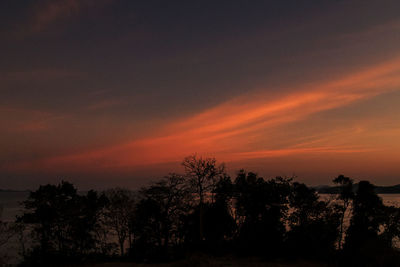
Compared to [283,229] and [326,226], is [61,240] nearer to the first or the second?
[283,229]

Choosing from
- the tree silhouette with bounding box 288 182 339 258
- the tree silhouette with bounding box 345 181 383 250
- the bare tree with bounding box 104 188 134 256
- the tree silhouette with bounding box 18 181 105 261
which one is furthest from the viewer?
the bare tree with bounding box 104 188 134 256

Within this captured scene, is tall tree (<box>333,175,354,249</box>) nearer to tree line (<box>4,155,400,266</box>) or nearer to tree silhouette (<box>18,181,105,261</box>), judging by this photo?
tree line (<box>4,155,400,266</box>)

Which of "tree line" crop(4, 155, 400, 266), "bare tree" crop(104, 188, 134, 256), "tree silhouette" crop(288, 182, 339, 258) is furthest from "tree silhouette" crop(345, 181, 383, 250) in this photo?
"bare tree" crop(104, 188, 134, 256)

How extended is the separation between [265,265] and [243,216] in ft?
38.9

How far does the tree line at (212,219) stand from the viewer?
3259 centimetres

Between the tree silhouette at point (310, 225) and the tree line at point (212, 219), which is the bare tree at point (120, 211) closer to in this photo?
the tree line at point (212, 219)

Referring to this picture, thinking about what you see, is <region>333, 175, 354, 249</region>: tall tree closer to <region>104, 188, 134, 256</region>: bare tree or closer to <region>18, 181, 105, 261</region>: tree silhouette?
<region>104, 188, 134, 256</region>: bare tree

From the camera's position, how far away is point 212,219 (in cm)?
3891

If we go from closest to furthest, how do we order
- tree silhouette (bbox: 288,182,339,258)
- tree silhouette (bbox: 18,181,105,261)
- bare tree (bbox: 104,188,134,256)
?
tree silhouette (bbox: 288,182,339,258), tree silhouette (bbox: 18,181,105,261), bare tree (bbox: 104,188,134,256)

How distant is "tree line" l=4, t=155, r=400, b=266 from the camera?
107ft

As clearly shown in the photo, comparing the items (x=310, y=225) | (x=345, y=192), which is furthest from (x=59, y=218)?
(x=345, y=192)

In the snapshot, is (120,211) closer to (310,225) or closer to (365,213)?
(310,225)

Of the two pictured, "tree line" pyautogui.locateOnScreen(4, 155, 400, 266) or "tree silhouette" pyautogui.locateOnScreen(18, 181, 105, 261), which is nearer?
"tree line" pyautogui.locateOnScreen(4, 155, 400, 266)

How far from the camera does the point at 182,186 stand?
3516cm
